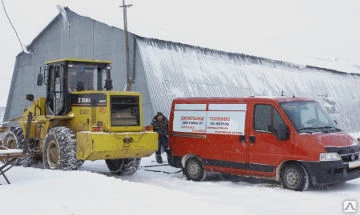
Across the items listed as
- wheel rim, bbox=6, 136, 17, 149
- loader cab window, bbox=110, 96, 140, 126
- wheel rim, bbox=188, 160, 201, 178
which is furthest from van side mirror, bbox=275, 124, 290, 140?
wheel rim, bbox=6, 136, 17, 149

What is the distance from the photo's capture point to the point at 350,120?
3494 centimetres

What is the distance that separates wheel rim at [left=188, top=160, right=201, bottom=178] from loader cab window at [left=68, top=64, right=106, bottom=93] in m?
3.22

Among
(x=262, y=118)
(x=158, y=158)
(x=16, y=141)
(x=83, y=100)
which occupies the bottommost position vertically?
(x=158, y=158)

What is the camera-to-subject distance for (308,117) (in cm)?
1105

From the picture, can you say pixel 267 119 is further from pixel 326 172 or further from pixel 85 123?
pixel 85 123

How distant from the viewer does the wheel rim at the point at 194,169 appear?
12.2m

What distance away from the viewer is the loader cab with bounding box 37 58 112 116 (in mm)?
12750

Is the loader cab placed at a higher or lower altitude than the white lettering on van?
higher

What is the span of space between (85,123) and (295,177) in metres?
5.21

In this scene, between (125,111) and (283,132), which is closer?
(283,132)

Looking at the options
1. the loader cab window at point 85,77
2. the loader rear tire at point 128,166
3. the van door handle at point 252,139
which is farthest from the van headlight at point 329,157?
the loader cab window at point 85,77

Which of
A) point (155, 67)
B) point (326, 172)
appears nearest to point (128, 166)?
point (326, 172)

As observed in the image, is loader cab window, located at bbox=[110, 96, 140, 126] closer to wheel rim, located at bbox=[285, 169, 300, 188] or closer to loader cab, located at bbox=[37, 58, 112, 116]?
loader cab, located at bbox=[37, 58, 112, 116]

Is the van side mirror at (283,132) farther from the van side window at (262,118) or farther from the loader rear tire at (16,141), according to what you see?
the loader rear tire at (16,141)
